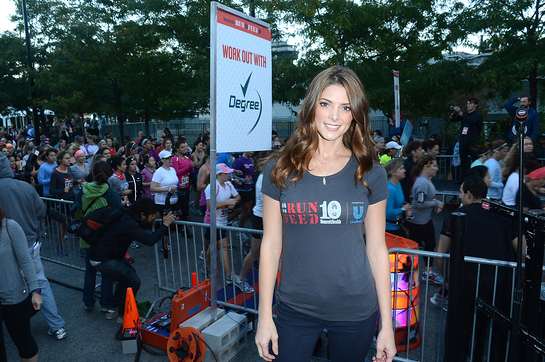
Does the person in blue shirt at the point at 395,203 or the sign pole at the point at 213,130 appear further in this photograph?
the person in blue shirt at the point at 395,203

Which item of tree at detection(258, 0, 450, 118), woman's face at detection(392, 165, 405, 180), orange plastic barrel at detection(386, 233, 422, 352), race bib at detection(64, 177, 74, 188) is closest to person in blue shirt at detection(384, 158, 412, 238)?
woman's face at detection(392, 165, 405, 180)

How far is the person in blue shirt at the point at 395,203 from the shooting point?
5.68 meters

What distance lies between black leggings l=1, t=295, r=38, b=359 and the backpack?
125 centimetres

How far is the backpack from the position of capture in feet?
15.4

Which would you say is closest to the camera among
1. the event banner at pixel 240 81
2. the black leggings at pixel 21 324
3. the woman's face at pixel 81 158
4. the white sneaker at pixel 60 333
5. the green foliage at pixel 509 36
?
the black leggings at pixel 21 324

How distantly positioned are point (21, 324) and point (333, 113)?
3.26 metres

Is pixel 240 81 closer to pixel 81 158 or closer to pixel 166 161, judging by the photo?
pixel 166 161

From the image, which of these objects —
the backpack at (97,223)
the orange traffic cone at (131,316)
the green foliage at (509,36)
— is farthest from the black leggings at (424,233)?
the green foliage at (509,36)

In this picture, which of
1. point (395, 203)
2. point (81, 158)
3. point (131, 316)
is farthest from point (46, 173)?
point (395, 203)

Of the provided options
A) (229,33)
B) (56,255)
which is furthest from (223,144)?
(56,255)

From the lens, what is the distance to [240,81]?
3971 millimetres

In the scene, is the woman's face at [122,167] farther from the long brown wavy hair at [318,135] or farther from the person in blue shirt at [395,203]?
the long brown wavy hair at [318,135]

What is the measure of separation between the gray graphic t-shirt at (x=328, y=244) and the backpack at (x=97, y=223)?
10.7 ft

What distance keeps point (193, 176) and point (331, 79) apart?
10110 mm
